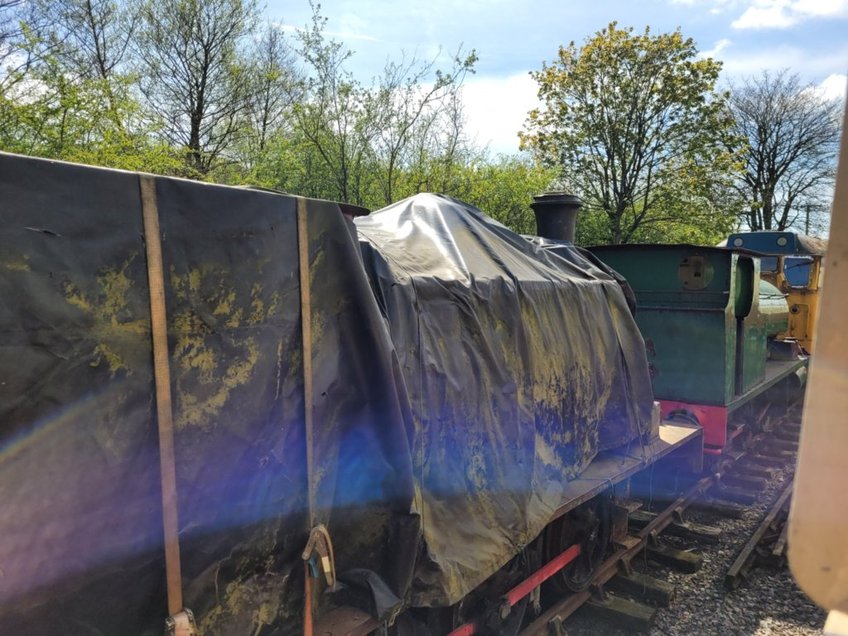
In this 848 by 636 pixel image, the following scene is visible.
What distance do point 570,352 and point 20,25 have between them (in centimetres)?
1165

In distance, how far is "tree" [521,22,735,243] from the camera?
18.4m

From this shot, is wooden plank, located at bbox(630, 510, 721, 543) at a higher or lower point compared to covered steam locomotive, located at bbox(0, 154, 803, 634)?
lower

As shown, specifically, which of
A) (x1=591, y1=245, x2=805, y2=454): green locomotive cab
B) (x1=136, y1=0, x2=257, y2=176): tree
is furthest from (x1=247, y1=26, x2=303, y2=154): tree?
(x1=591, y1=245, x2=805, y2=454): green locomotive cab

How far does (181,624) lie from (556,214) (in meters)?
5.55

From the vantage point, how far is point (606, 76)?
1905cm

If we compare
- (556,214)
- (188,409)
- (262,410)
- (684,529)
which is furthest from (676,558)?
(188,409)

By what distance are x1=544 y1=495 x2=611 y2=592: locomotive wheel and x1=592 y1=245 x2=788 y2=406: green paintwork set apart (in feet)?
10.0

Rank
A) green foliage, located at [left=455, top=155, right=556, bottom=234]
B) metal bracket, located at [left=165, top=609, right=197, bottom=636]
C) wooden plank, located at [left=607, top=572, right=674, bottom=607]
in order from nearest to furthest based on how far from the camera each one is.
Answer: metal bracket, located at [left=165, top=609, right=197, bottom=636] < wooden plank, located at [left=607, top=572, right=674, bottom=607] < green foliage, located at [left=455, top=155, right=556, bottom=234]

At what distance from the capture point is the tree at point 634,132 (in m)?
18.4

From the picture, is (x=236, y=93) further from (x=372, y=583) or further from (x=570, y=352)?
(x=372, y=583)

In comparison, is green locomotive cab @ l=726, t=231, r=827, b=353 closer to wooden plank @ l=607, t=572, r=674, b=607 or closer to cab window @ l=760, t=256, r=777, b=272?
cab window @ l=760, t=256, r=777, b=272

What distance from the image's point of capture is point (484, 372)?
145 inches

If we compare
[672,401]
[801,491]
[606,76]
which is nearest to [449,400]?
[801,491]

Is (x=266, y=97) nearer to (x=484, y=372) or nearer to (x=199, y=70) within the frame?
(x=199, y=70)
